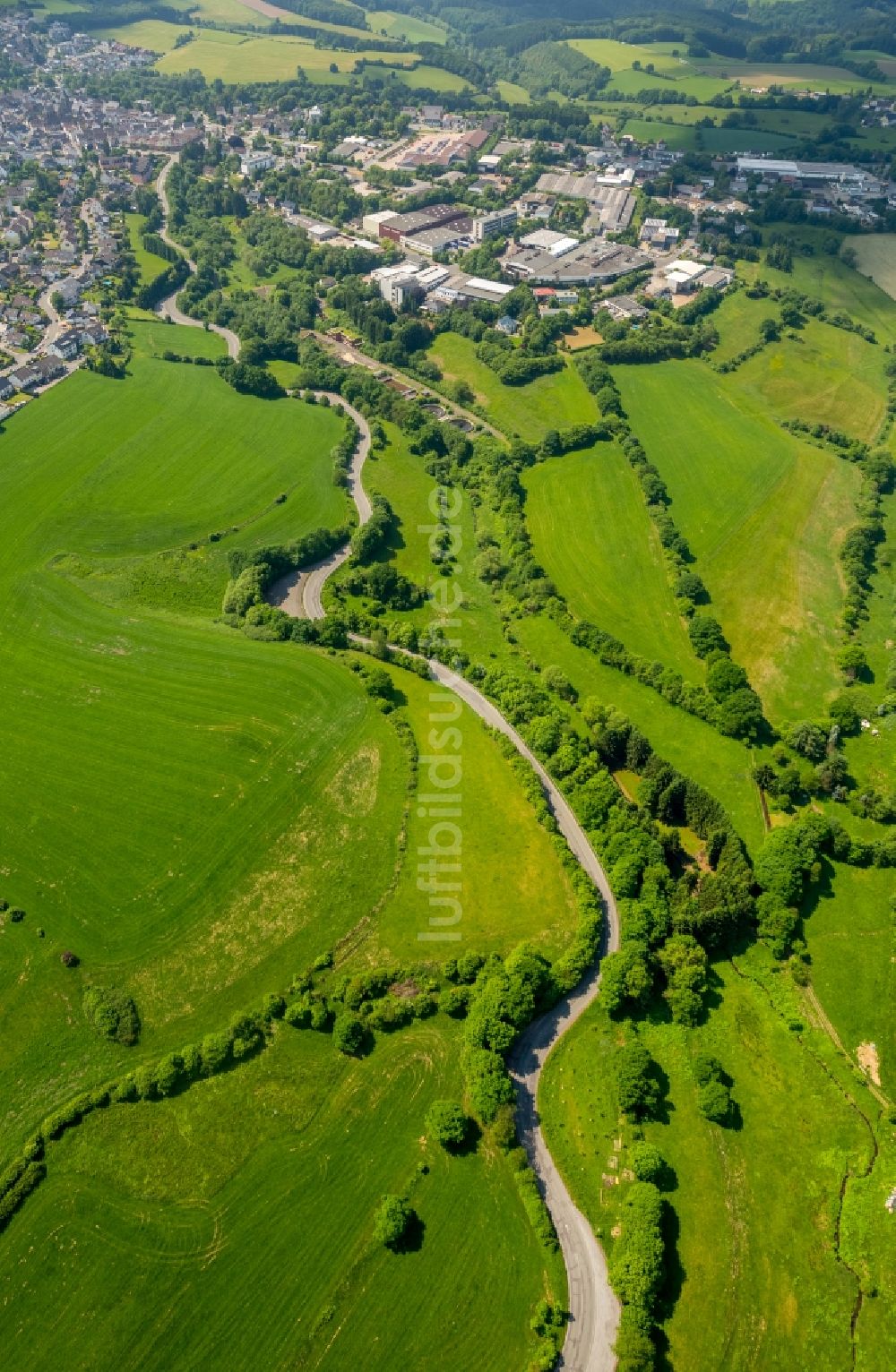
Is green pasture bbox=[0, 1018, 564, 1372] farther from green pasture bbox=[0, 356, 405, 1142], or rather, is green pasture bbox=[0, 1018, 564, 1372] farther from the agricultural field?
green pasture bbox=[0, 356, 405, 1142]

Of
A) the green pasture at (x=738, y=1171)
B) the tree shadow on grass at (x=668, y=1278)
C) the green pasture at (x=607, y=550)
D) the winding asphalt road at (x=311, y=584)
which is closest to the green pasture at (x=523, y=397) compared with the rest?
the green pasture at (x=607, y=550)

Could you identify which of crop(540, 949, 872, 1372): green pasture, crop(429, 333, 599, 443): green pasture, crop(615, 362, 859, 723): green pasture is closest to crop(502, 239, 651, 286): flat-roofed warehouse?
crop(429, 333, 599, 443): green pasture

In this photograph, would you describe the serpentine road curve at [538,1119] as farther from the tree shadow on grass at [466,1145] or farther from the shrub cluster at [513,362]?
the shrub cluster at [513,362]

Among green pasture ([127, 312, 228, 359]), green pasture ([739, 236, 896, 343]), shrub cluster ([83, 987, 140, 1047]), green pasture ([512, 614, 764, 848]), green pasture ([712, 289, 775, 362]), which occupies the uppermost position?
green pasture ([739, 236, 896, 343])

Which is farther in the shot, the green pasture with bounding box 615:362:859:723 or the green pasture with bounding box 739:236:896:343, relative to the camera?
the green pasture with bounding box 739:236:896:343

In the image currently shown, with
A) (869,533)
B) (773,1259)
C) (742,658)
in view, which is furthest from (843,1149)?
(869,533)
